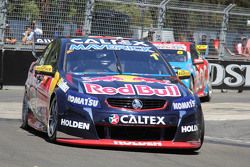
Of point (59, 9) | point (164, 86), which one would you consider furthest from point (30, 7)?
point (164, 86)

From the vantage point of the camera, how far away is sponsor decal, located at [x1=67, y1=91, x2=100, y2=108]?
8.41 metres

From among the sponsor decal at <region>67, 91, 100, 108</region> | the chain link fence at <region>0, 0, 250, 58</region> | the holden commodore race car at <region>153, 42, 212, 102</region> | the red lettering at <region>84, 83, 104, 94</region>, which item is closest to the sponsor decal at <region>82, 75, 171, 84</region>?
the red lettering at <region>84, 83, 104, 94</region>

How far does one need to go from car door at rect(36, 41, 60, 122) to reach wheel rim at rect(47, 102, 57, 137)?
0.28 m

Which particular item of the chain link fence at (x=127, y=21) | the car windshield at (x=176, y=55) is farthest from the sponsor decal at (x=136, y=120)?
the chain link fence at (x=127, y=21)

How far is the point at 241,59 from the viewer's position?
22828 millimetres

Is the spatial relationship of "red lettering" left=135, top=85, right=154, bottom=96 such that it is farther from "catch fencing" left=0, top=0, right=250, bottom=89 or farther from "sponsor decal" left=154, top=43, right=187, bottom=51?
"catch fencing" left=0, top=0, right=250, bottom=89

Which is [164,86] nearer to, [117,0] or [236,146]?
[236,146]

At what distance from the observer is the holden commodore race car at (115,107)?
841cm

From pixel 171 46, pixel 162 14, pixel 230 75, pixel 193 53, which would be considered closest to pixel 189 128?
pixel 171 46

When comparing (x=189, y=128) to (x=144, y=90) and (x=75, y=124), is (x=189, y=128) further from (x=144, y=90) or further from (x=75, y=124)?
(x=75, y=124)

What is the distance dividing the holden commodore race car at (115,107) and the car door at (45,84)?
14 millimetres

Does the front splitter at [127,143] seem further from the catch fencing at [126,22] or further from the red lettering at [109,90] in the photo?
the catch fencing at [126,22]

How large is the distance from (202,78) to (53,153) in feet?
31.8

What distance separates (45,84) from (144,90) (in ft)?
5.39
